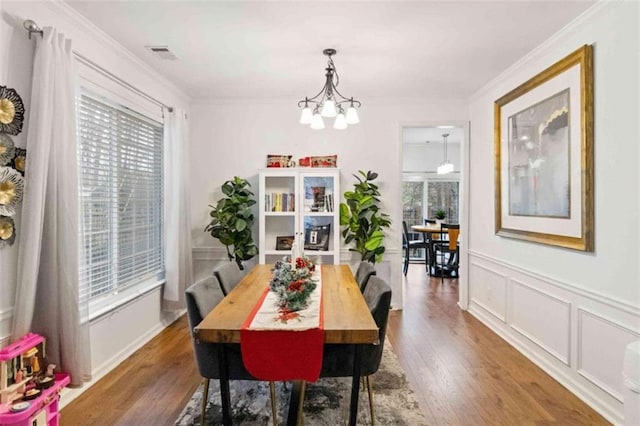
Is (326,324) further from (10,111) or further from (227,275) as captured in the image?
(10,111)

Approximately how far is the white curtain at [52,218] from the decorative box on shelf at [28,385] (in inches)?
3.9

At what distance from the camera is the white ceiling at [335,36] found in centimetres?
243

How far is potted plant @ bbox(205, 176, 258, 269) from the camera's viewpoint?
426cm

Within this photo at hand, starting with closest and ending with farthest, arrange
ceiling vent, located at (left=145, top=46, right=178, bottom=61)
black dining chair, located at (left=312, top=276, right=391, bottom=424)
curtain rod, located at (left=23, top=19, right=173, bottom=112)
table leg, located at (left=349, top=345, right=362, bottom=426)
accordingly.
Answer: table leg, located at (left=349, top=345, right=362, bottom=426), black dining chair, located at (left=312, top=276, right=391, bottom=424), curtain rod, located at (left=23, top=19, right=173, bottom=112), ceiling vent, located at (left=145, top=46, right=178, bottom=61)

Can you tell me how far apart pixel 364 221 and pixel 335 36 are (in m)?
2.22

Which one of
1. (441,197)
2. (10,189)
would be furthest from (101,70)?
(441,197)

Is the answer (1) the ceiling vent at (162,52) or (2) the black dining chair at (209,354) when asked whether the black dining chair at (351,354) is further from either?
(1) the ceiling vent at (162,52)

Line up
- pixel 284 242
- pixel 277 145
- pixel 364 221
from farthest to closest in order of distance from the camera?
pixel 277 145, pixel 284 242, pixel 364 221

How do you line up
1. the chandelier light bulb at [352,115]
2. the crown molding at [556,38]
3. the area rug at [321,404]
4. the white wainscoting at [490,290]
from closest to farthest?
the area rug at [321,404] → the crown molding at [556,38] → the chandelier light bulb at [352,115] → the white wainscoting at [490,290]

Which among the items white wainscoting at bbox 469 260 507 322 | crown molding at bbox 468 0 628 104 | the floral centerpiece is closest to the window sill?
the floral centerpiece

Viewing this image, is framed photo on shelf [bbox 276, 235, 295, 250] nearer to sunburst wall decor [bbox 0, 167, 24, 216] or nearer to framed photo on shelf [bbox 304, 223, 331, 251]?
framed photo on shelf [bbox 304, 223, 331, 251]

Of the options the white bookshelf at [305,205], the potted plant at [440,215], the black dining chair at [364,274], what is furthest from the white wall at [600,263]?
the potted plant at [440,215]

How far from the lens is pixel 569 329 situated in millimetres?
2680

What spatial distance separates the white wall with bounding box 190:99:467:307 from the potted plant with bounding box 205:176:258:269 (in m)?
0.35
